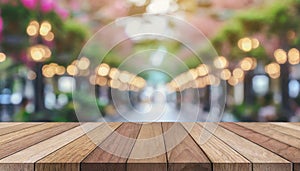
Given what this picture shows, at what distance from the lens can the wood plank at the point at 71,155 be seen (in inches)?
26.6

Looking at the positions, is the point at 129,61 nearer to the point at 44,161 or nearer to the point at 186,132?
the point at 186,132

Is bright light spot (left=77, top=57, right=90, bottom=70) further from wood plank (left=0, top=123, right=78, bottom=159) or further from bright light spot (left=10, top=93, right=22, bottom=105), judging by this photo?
bright light spot (left=10, top=93, right=22, bottom=105)

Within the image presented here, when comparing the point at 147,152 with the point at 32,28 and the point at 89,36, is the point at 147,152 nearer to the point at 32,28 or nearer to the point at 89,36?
the point at 32,28

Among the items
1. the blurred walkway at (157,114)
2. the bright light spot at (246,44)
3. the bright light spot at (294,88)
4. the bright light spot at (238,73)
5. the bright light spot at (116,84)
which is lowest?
the blurred walkway at (157,114)

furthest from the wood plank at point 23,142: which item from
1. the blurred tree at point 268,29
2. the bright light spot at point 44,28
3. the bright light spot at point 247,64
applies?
the bright light spot at point 247,64

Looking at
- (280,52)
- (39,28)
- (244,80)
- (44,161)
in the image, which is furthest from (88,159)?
(244,80)

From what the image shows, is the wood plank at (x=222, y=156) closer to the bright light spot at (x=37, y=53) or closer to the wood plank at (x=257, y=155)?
the wood plank at (x=257, y=155)

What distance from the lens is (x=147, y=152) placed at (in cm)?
76

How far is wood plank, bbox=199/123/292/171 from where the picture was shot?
0.67 meters

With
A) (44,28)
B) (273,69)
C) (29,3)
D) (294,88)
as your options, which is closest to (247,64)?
(273,69)

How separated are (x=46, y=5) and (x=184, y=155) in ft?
18.2

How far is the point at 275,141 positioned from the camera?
0.93 meters

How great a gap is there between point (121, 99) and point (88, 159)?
1.21 feet

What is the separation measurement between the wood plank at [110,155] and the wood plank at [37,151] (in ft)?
0.27
